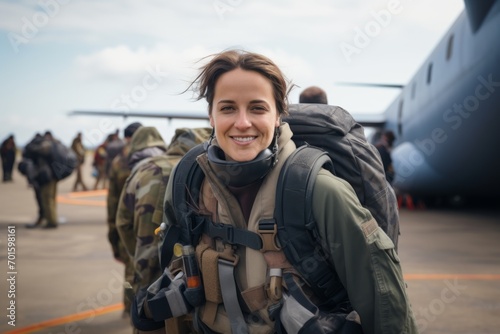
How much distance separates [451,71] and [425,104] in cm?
200

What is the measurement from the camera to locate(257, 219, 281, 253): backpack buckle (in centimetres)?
179

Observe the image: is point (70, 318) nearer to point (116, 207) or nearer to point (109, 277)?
point (116, 207)

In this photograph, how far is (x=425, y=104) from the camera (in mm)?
12633

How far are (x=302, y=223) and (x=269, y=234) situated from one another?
0.13 metres

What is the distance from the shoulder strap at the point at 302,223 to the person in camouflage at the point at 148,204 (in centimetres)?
171

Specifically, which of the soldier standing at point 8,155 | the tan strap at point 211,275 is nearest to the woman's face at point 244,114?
the tan strap at point 211,275

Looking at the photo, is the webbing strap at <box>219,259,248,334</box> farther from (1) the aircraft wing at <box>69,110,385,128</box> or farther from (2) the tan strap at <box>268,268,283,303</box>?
(1) the aircraft wing at <box>69,110,385,128</box>

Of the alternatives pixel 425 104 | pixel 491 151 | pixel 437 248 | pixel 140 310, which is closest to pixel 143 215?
pixel 140 310

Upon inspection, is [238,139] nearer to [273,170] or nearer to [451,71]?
[273,170]

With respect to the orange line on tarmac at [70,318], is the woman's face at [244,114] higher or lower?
higher

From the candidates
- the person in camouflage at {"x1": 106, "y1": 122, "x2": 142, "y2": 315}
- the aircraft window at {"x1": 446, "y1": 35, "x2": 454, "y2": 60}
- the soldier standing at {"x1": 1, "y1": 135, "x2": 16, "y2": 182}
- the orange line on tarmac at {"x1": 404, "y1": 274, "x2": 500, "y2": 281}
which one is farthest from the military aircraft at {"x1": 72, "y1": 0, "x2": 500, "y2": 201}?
the soldier standing at {"x1": 1, "y1": 135, "x2": 16, "y2": 182}

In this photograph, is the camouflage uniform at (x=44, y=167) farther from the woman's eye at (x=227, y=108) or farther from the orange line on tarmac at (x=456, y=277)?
the woman's eye at (x=227, y=108)

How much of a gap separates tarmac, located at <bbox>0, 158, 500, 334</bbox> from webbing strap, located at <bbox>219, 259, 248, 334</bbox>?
3.37m

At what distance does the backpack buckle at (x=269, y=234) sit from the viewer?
1.79 metres
